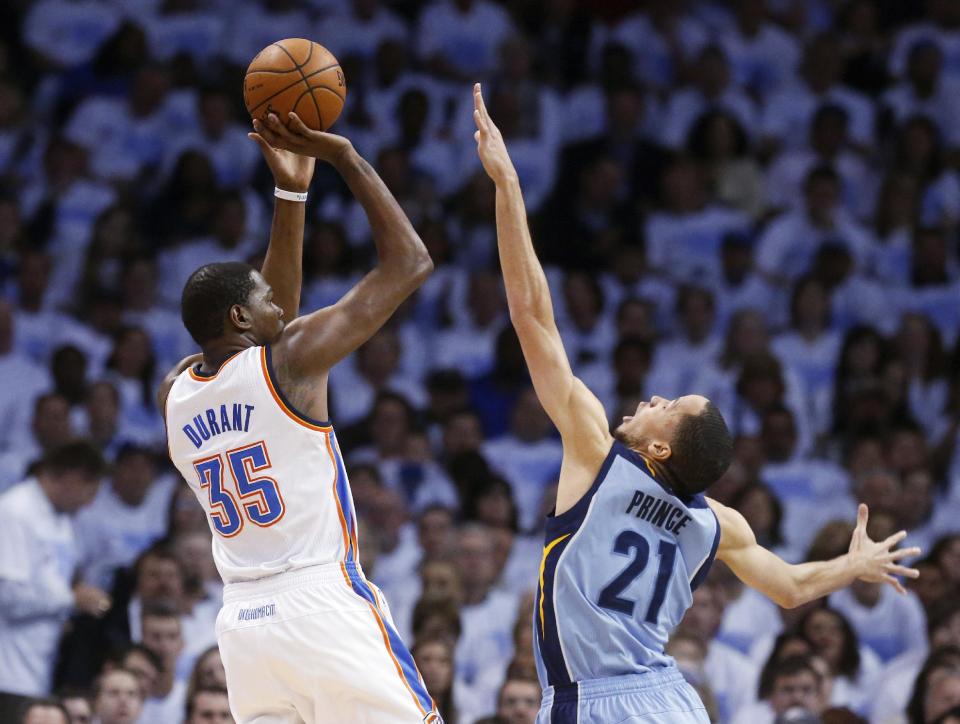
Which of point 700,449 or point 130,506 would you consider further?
point 130,506

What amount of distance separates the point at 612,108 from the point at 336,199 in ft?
8.59

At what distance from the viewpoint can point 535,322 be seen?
4.86m

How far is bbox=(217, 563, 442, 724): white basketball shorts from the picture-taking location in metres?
4.45

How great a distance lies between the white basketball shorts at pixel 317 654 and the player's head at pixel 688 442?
1.01m

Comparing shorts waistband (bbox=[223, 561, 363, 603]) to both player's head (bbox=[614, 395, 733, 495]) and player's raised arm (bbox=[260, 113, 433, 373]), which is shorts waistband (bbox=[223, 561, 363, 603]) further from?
player's head (bbox=[614, 395, 733, 495])

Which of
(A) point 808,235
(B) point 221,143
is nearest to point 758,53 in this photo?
(A) point 808,235

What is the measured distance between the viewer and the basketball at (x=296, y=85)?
489 centimetres

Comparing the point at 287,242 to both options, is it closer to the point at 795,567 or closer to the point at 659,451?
the point at 659,451

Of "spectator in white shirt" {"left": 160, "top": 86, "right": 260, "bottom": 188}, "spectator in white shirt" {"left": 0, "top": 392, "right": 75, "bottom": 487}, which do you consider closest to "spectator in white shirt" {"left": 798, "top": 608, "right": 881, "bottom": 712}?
"spectator in white shirt" {"left": 0, "top": 392, "right": 75, "bottom": 487}

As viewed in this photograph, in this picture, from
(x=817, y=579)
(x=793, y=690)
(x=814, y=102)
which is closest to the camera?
(x=817, y=579)

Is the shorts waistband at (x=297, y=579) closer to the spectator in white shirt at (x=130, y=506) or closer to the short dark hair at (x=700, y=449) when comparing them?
the short dark hair at (x=700, y=449)

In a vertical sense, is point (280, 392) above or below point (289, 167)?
below

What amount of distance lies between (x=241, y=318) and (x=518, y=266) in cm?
91

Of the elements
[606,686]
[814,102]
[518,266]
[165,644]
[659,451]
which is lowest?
[165,644]
